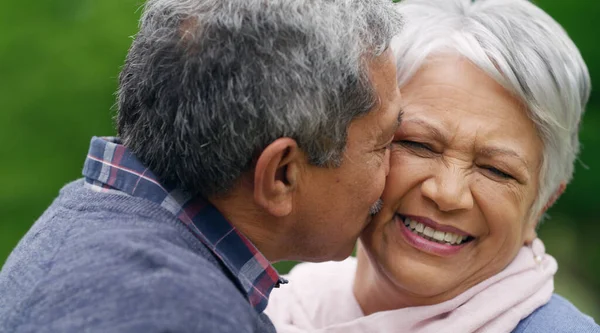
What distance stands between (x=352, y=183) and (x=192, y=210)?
1.72ft

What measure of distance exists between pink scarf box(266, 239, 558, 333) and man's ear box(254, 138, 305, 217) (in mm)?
729

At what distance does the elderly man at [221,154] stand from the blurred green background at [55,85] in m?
3.68

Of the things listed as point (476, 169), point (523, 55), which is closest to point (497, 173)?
point (476, 169)

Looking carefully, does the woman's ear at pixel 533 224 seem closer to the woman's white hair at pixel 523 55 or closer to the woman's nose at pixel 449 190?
the woman's white hair at pixel 523 55

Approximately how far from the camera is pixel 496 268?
284cm

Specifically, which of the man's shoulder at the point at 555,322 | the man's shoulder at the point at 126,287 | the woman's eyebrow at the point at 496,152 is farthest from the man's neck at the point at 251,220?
the man's shoulder at the point at 555,322

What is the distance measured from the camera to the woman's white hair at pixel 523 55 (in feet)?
8.81

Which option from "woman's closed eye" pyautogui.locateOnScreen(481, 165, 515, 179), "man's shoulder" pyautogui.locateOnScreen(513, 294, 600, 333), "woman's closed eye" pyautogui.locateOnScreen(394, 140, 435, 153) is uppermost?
"woman's closed eye" pyautogui.locateOnScreen(394, 140, 435, 153)

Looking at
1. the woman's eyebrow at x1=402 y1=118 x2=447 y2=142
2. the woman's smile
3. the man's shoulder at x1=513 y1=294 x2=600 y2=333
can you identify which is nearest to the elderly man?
the woman's eyebrow at x1=402 y1=118 x2=447 y2=142

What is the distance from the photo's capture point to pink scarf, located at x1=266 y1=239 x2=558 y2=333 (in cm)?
267

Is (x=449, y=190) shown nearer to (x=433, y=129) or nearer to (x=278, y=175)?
(x=433, y=129)

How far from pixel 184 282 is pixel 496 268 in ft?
4.50

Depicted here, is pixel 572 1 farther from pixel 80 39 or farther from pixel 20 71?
pixel 20 71

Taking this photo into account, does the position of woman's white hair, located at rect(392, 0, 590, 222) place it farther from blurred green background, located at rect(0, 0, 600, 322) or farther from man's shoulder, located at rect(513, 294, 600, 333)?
blurred green background, located at rect(0, 0, 600, 322)
